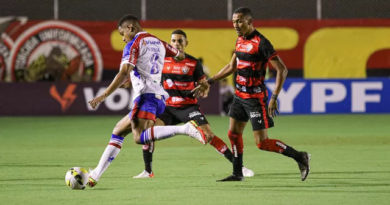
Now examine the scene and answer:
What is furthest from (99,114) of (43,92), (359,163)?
(359,163)

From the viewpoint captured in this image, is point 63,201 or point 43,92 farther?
point 43,92

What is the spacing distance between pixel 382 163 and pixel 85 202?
510 centimetres

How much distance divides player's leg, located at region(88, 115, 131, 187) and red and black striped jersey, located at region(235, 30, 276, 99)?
1479 mm

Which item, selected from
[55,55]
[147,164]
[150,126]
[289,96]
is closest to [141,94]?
[150,126]

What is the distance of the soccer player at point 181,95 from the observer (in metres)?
10.1

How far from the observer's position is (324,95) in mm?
23156

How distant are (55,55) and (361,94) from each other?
893cm

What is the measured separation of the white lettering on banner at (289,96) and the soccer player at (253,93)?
13490 mm

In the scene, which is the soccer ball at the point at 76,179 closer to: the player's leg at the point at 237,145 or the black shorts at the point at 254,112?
the player's leg at the point at 237,145

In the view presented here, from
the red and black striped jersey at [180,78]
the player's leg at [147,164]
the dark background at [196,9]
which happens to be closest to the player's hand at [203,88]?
the player's leg at [147,164]

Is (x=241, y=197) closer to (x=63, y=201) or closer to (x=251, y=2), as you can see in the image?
(x=63, y=201)

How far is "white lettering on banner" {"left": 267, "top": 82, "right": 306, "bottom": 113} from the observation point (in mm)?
23062

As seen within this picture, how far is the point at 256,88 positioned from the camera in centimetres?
944

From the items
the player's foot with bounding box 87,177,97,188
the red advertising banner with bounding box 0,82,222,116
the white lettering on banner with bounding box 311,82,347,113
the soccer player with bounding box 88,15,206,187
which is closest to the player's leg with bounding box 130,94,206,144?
the soccer player with bounding box 88,15,206,187
